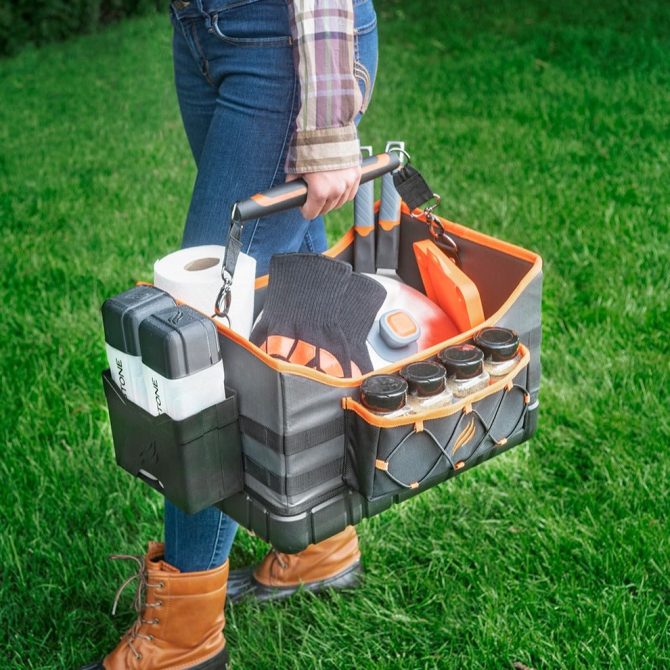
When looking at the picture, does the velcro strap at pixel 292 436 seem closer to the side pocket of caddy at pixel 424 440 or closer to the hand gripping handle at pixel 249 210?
the side pocket of caddy at pixel 424 440

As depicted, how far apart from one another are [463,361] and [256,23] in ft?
2.45

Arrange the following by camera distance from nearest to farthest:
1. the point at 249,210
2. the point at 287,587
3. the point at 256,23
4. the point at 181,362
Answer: the point at 181,362, the point at 249,210, the point at 256,23, the point at 287,587

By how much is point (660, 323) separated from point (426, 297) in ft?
5.88

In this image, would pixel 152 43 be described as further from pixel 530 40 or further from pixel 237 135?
pixel 237 135

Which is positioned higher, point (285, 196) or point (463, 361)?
point (285, 196)

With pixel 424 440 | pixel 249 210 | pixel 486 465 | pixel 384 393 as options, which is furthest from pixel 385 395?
pixel 486 465

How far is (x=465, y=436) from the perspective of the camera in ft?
5.55

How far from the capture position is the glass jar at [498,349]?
166 cm

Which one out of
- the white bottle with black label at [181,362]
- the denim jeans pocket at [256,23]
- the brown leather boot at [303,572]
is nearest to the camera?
the white bottle with black label at [181,362]

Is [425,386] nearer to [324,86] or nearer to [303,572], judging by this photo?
[324,86]

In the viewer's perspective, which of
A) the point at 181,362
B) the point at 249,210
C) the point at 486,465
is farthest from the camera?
the point at 486,465

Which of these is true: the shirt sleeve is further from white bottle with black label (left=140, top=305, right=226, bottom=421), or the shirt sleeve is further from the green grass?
the green grass

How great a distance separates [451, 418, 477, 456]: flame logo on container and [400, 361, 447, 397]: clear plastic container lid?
0.37 ft

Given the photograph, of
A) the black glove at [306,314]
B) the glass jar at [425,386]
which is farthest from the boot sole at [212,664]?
the glass jar at [425,386]
